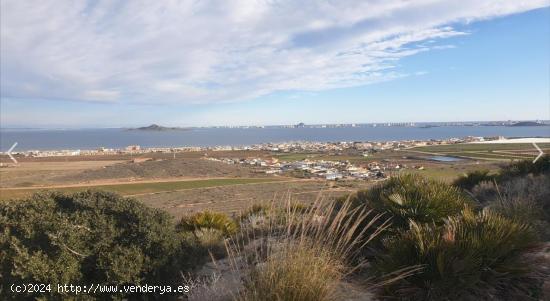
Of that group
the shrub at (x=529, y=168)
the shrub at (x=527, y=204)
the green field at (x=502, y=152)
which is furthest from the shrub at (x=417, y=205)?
the green field at (x=502, y=152)

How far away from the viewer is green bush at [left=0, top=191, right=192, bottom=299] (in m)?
5.21

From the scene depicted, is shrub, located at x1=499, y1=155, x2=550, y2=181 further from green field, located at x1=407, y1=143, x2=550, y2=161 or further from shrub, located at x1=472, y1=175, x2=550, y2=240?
green field, located at x1=407, y1=143, x2=550, y2=161

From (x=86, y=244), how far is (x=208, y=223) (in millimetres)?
5738

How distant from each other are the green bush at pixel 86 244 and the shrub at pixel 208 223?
4.38 meters

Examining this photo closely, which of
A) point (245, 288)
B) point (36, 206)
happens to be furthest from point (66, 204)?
point (245, 288)

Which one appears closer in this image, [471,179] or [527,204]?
[527,204]

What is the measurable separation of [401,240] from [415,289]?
661 mm

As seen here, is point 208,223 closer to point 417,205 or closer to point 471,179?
point 417,205

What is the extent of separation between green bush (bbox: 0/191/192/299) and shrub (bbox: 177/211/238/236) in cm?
438

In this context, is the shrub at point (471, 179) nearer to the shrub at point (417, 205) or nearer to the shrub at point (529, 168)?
the shrub at point (529, 168)

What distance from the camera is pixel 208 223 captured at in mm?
11250

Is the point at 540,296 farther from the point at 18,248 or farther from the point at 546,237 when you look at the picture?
the point at 18,248

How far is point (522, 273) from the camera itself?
4.82m

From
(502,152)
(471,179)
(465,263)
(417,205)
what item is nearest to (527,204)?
(417,205)
